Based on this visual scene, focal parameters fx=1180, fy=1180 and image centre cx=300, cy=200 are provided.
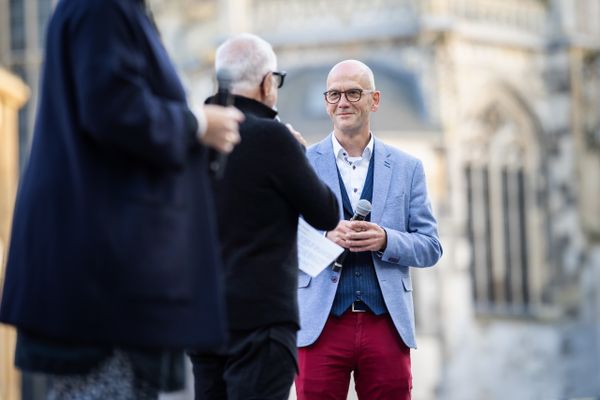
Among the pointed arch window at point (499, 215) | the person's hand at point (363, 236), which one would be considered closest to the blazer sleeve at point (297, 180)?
the person's hand at point (363, 236)

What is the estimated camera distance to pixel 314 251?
3.86 meters

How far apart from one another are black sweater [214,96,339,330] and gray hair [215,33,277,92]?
0.39 feet

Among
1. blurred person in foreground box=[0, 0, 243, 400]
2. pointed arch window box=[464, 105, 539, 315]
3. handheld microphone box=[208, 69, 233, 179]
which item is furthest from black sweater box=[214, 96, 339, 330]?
pointed arch window box=[464, 105, 539, 315]

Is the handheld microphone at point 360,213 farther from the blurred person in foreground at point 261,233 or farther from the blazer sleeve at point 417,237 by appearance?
the blurred person in foreground at point 261,233

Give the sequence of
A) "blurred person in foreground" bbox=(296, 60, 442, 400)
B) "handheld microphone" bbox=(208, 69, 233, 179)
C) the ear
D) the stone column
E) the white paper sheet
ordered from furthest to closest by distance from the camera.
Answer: the stone column < the ear < "blurred person in foreground" bbox=(296, 60, 442, 400) < the white paper sheet < "handheld microphone" bbox=(208, 69, 233, 179)

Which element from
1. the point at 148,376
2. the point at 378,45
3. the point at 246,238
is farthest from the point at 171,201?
the point at 378,45

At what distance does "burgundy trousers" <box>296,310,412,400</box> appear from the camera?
13.7 ft

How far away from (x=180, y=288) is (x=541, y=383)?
65.6 ft

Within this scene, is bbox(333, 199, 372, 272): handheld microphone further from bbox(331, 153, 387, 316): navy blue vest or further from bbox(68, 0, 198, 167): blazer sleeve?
bbox(68, 0, 198, 167): blazer sleeve

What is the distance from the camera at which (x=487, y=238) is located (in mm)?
22000

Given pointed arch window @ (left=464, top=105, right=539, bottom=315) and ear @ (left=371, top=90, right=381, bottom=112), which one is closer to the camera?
ear @ (left=371, top=90, right=381, bottom=112)

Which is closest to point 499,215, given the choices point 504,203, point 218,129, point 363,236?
point 504,203

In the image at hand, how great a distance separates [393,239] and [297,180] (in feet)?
2.91

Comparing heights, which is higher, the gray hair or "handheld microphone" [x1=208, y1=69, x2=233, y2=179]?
the gray hair
